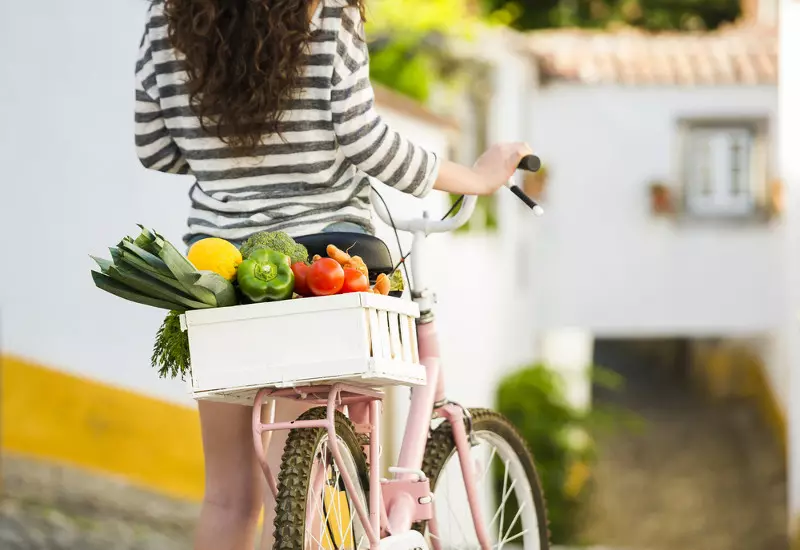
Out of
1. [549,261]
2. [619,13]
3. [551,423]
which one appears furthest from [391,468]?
[619,13]

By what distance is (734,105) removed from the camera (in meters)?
18.2

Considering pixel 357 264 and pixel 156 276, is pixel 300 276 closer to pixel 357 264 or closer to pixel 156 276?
pixel 357 264

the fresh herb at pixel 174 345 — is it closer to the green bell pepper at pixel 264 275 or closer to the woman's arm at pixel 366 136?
the green bell pepper at pixel 264 275

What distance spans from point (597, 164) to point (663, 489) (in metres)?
4.78

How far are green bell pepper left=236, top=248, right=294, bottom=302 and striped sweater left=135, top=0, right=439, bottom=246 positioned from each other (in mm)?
238

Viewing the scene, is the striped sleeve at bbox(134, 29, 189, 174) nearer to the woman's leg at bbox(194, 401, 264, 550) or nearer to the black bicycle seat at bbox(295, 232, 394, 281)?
the black bicycle seat at bbox(295, 232, 394, 281)

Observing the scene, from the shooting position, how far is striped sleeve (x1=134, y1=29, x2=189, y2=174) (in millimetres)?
2760

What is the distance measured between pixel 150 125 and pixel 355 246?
478 millimetres

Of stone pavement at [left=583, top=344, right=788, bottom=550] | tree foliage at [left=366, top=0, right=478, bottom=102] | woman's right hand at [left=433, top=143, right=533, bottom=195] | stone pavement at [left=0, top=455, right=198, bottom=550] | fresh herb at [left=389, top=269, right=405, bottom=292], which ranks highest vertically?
tree foliage at [left=366, top=0, right=478, bottom=102]

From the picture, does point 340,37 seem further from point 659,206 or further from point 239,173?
point 659,206

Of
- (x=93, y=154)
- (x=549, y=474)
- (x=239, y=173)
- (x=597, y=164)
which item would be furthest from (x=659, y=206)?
(x=239, y=173)

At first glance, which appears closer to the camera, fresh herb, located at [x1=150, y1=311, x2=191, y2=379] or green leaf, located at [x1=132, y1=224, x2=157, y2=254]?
green leaf, located at [x1=132, y1=224, x2=157, y2=254]

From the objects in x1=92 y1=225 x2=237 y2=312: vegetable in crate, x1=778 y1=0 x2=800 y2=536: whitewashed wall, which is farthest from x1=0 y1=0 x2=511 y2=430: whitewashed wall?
x1=778 y1=0 x2=800 y2=536: whitewashed wall

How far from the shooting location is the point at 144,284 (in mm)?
2367
